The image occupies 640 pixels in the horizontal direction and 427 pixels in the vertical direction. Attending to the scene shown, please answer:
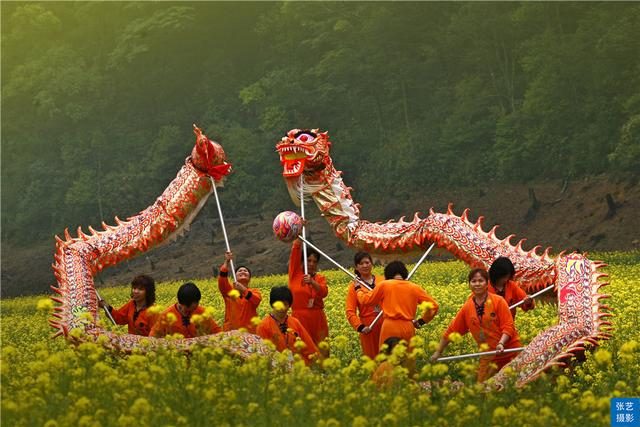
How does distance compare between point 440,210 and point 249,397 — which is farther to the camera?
point 440,210

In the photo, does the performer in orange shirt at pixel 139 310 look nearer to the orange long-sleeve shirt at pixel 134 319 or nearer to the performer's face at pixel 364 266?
the orange long-sleeve shirt at pixel 134 319

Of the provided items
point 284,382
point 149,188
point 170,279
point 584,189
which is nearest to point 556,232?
point 584,189

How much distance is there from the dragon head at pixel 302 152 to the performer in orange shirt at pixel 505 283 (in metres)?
2.24

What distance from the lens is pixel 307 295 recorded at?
38.7ft

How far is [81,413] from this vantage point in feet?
25.7

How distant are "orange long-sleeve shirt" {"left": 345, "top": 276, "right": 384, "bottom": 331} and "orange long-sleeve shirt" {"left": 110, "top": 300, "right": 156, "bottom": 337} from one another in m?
1.81

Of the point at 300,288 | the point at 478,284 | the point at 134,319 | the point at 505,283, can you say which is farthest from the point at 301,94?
the point at 478,284

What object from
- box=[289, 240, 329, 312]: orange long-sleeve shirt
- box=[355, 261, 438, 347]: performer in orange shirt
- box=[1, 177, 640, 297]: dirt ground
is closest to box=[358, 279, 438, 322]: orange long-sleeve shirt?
box=[355, 261, 438, 347]: performer in orange shirt

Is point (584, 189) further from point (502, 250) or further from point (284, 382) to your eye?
point (284, 382)

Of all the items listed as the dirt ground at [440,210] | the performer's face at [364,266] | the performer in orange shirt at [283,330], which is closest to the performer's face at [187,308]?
the performer in orange shirt at [283,330]

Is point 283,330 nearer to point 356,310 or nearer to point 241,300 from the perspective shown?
point 356,310

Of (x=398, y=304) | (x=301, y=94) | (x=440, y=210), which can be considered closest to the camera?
(x=398, y=304)

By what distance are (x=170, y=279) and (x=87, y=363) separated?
27897 millimetres

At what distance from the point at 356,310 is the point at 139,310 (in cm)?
198
